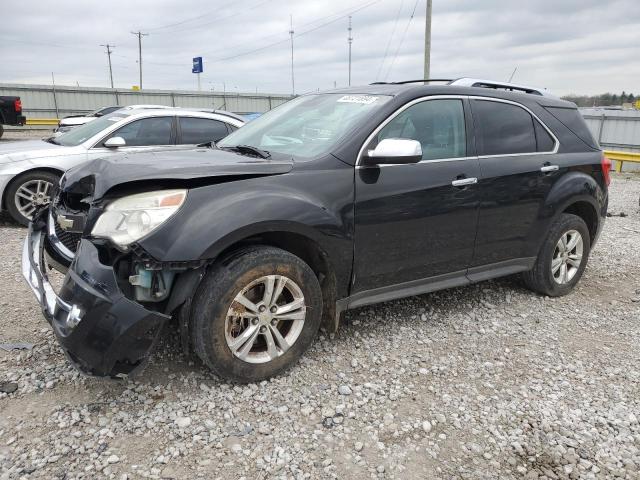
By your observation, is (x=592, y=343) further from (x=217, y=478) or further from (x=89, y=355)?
(x=89, y=355)

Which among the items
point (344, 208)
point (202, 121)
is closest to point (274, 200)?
point (344, 208)

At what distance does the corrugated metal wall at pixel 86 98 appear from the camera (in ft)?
99.5

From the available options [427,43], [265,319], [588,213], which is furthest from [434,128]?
[427,43]

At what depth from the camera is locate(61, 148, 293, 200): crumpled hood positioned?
2.75 m

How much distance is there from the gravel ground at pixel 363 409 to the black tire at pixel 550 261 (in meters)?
0.53

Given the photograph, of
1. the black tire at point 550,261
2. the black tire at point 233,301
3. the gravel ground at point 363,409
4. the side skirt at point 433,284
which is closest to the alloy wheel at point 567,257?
the black tire at point 550,261

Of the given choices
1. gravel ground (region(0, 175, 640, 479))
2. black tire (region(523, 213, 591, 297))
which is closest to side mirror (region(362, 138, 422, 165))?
gravel ground (region(0, 175, 640, 479))

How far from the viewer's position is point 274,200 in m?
2.91

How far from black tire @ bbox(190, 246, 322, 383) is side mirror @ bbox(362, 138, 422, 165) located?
809mm

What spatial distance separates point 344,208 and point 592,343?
223 cm

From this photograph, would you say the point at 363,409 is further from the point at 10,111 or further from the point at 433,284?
the point at 10,111

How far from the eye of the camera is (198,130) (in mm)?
7508

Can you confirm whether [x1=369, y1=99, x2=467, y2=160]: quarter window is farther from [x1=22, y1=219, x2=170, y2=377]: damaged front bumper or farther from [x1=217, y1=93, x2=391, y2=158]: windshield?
[x1=22, y1=219, x2=170, y2=377]: damaged front bumper

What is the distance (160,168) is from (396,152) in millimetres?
1382
